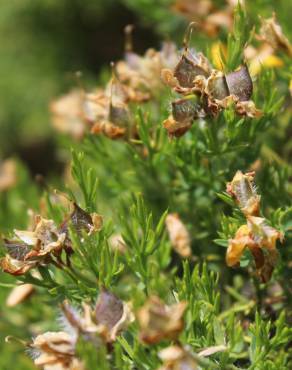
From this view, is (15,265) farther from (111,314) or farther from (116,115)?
A: (116,115)

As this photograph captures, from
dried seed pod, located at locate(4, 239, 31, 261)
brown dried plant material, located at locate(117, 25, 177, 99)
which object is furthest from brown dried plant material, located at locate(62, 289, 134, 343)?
brown dried plant material, located at locate(117, 25, 177, 99)

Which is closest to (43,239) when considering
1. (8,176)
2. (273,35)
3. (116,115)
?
(116,115)

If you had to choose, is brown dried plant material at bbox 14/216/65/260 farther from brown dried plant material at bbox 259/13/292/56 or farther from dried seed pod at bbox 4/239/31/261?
brown dried plant material at bbox 259/13/292/56

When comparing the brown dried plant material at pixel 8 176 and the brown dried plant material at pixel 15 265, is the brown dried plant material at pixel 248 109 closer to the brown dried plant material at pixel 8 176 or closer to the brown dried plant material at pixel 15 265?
the brown dried plant material at pixel 15 265

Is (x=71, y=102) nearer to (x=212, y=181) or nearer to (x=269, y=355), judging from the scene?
(x=212, y=181)

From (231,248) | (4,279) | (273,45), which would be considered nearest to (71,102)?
(4,279)

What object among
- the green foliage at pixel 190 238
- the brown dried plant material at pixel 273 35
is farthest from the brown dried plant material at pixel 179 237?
the brown dried plant material at pixel 273 35
